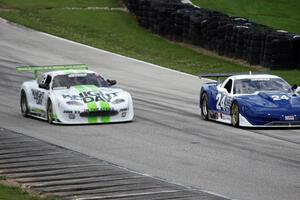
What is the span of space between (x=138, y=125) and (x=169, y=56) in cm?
1487

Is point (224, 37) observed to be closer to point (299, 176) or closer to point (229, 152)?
point (229, 152)

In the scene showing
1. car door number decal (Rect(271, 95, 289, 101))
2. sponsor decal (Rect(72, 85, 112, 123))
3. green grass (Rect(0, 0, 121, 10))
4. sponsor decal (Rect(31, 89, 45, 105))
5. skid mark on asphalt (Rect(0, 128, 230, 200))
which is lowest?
green grass (Rect(0, 0, 121, 10))

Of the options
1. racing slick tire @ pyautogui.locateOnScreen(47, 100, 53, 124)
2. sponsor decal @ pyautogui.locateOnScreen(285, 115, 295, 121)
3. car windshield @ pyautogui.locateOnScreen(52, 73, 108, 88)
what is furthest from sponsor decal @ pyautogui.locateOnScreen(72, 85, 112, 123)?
sponsor decal @ pyautogui.locateOnScreen(285, 115, 295, 121)

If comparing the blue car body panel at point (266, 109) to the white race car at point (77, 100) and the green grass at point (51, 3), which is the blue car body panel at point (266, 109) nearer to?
the white race car at point (77, 100)

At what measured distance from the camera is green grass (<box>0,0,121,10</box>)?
45.4 meters

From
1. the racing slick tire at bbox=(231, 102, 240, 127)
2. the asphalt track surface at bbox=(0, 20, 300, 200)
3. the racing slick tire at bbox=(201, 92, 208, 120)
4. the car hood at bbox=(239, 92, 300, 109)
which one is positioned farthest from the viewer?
the racing slick tire at bbox=(201, 92, 208, 120)

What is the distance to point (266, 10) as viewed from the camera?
46.8 m

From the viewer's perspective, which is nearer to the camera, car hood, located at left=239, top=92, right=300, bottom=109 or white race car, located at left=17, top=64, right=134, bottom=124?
car hood, located at left=239, top=92, right=300, bottom=109

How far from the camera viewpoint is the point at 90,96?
72.2 ft

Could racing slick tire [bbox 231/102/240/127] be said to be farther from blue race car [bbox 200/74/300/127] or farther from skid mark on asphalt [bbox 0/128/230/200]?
skid mark on asphalt [bbox 0/128/230/200]

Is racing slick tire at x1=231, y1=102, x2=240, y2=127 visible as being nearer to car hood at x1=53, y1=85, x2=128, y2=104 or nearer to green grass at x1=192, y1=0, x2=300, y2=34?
car hood at x1=53, y1=85, x2=128, y2=104

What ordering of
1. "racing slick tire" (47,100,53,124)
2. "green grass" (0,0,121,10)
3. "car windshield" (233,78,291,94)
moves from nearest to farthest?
"car windshield" (233,78,291,94) → "racing slick tire" (47,100,53,124) → "green grass" (0,0,121,10)

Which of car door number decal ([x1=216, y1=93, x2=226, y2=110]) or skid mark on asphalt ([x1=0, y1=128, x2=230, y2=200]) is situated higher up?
skid mark on asphalt ([x1=0, y1=128, x2=230, y2=200])

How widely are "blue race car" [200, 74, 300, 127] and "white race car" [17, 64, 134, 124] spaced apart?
2.01m
